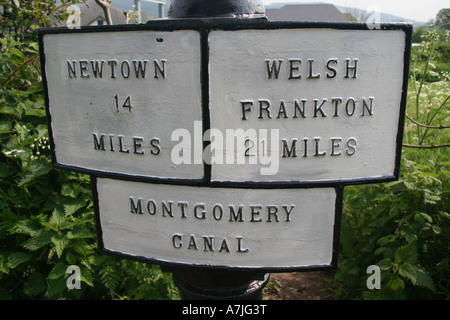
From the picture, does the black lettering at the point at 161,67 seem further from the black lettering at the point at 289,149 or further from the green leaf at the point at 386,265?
the green leaf at the point at 386,265

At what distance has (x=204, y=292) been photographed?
1645 mm

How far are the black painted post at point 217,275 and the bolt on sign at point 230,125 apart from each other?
144 mm

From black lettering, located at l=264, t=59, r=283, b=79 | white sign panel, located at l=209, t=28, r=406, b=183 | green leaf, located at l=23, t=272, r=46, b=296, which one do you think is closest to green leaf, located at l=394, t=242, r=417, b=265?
white sign panel, located at l=209, t=28, r=406, b=183

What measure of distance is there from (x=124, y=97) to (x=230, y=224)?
574 millimetres

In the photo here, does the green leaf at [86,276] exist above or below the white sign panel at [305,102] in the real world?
below

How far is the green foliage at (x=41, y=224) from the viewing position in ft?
6.81

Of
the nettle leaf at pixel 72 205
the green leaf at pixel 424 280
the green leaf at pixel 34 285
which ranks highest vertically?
the nettle leaf at pixel 72 205

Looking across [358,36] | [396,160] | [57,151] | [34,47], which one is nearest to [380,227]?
[396,160]

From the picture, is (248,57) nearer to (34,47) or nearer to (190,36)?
(190,36)

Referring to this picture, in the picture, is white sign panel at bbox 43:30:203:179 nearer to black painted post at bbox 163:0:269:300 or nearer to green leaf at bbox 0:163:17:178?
black painted post at bbox 163:0:269:300

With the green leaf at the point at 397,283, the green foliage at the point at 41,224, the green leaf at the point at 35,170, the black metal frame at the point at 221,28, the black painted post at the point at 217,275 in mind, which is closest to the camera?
the black metal frame at the point at 221,28

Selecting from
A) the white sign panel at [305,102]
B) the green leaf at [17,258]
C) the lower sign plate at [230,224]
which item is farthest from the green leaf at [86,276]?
the white sign panel at [305,102]

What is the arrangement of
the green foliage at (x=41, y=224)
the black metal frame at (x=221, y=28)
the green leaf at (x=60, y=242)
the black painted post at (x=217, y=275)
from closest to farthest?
the black metal frame at (x=221, y=28) < the black painted post at (x=217, y=275) < the green leaf at (x=60, y=242) < the green foliage at (x=41, y=224)

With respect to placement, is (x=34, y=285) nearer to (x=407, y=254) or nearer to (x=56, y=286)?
(x=56, y=286)
